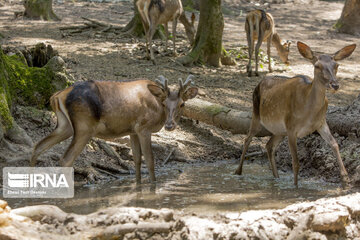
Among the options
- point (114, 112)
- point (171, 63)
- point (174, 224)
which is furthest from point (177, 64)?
point (174, 224)

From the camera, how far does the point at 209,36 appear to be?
14.4 m

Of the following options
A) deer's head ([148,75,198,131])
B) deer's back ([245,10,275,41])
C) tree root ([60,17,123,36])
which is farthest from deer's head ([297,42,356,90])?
tree root ([60,17,123,36])

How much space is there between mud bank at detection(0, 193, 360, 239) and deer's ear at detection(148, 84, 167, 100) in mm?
2585

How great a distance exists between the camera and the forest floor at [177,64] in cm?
923

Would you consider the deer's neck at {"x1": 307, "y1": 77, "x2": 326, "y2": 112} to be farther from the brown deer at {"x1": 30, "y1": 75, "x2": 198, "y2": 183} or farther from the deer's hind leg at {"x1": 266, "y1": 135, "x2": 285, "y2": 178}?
the brown deer at {"x1": 30, "y1": 75, "x2": 198, "y2": 183}

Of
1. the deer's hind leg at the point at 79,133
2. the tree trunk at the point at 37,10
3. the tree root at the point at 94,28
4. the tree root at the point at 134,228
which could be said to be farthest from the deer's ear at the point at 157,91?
the tree trunk at the point at 37,10

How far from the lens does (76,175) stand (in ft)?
25.4

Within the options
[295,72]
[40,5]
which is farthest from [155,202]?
[40,5]

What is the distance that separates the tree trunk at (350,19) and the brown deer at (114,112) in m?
15.0

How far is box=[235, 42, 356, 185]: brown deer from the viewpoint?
7.38 metres

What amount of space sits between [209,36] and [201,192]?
26.2 ft

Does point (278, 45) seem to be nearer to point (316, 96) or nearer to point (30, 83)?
point (316, 96)

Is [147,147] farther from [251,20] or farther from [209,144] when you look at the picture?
[251,20]

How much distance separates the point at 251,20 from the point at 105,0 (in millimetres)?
11481
